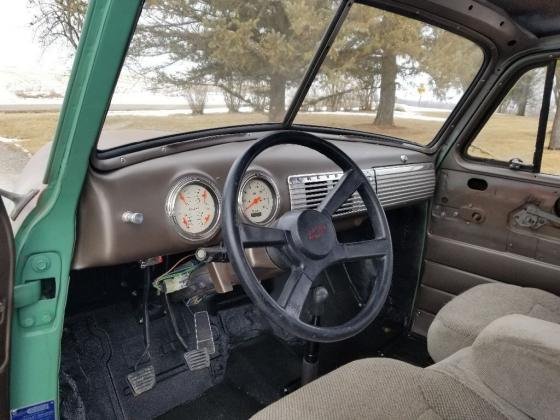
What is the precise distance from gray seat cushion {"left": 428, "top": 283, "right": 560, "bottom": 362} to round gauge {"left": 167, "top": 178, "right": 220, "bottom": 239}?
974 millimetres

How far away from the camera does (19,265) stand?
1292 mm

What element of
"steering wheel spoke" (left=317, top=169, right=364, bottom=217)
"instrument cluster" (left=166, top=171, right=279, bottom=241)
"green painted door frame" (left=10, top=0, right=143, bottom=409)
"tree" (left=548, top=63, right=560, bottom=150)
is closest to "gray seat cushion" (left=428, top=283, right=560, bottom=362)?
"steering wheel spoke" (left=317, top=169, right=364, bottom=217)

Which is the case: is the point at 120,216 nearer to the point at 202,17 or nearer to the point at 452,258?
the point at 202,17

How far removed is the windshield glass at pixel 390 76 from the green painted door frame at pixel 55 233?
1165 mm

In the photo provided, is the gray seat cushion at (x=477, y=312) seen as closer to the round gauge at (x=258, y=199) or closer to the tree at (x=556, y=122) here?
the round gauge at (x=258, y=199)

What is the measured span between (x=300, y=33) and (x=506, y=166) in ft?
4.74

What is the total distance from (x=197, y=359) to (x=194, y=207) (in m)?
0.99

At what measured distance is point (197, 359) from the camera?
7.52ft

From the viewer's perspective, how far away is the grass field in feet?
4.25

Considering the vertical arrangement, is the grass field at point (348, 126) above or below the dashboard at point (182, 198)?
above

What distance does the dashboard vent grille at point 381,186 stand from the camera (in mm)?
1960

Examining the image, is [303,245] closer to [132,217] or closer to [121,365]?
[132,217]

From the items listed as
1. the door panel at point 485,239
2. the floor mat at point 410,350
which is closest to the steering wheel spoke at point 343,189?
the door panel at point 485,239

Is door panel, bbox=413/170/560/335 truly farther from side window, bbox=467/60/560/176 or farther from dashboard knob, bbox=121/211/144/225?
dashboard knob, bbox=121/211/144/225
